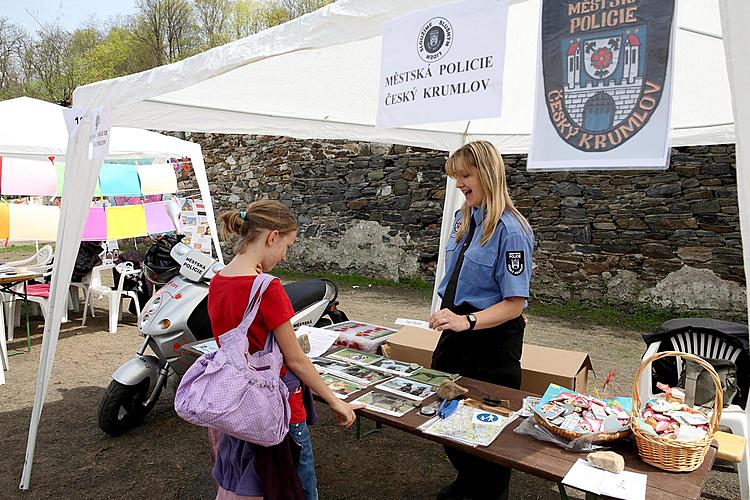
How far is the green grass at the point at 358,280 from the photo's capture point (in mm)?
8203

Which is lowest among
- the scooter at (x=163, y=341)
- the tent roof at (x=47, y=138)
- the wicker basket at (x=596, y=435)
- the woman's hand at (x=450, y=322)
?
the scooter at (x=163, y=341)

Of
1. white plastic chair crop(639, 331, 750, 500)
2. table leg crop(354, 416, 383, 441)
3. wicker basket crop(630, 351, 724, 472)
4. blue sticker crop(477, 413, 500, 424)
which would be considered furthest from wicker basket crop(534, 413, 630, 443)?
table leg crop(354, 416, 383, 441)

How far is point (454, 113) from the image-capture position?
2.01m

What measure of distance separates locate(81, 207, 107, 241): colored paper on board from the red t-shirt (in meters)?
5.03

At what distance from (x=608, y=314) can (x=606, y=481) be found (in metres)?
5.58

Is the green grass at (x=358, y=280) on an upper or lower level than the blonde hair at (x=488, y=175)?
lower

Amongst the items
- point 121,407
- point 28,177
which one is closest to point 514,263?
point 121,407

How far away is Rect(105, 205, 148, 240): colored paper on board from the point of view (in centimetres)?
627

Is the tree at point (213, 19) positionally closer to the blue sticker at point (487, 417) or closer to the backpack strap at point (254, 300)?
the backpack strap at point (254, 300)

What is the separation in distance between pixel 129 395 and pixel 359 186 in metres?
5.94

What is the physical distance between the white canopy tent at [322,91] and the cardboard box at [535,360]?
1.65m

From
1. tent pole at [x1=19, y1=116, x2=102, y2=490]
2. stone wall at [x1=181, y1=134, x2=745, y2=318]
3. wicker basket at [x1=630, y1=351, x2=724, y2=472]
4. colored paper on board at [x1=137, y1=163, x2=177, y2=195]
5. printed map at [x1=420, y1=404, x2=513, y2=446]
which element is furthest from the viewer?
colored paper on board at [x1=137, y1=163, x2=177, y2=195]

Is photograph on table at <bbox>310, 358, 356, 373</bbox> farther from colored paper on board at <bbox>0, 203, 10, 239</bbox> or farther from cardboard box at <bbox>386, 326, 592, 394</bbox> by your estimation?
colored paper on board at <bbox>0, 203, 10, 239</bbox>

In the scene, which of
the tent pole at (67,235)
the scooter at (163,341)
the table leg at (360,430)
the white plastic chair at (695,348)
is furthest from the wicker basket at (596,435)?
the tent pole at (67,235)
